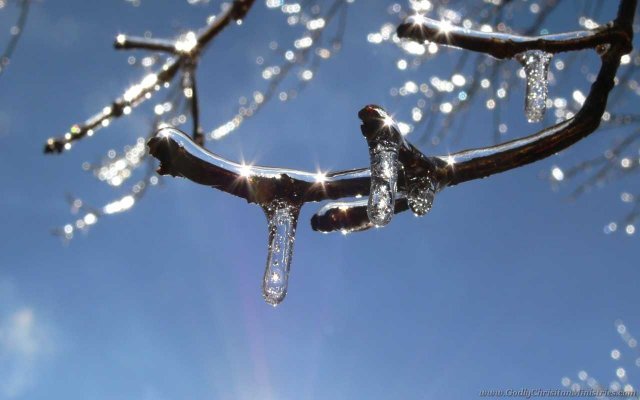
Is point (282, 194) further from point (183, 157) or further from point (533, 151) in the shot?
point (533, 151)

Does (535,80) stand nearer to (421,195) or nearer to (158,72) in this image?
(421,195)

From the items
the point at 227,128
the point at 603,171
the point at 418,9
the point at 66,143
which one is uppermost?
the point at 418,9

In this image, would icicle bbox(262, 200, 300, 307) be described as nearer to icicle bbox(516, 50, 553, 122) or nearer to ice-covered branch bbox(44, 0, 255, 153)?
icicle bbox(516, 50, 553, 122)

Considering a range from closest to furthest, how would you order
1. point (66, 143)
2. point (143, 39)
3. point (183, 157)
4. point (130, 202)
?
point (183, 157) → point (66, 143) → point (143, 39) → point (130, 202)

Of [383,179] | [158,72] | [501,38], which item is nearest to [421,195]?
[383,179]

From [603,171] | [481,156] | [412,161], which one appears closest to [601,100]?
[481,156]

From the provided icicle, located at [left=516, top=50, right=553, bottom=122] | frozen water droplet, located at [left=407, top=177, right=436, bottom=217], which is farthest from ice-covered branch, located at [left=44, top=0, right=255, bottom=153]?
frozen water droplet, located at [left=407, top=177, right=436, bottom=217]
